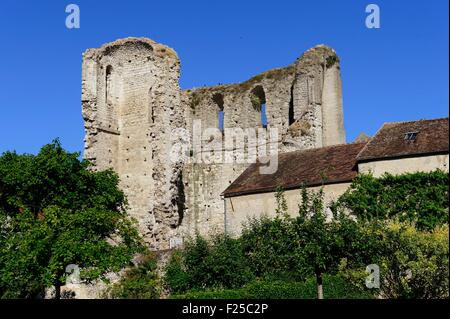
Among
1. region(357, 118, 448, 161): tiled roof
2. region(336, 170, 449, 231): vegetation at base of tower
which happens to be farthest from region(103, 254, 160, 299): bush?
region(357, 118, 448, 161): tiled roof

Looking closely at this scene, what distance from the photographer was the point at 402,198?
75.4 feet

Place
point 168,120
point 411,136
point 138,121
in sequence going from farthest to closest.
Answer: point 138,121 < point 168,120 < point 411,136

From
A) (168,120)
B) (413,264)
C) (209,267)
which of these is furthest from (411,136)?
(168,120)

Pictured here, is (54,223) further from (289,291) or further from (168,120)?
(168,120)

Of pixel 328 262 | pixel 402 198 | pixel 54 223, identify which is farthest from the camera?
pixel 402 198

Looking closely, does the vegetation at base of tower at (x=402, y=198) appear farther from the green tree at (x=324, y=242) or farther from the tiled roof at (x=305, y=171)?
the green tree at (x=324, y=242)

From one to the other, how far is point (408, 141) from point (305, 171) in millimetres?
4453

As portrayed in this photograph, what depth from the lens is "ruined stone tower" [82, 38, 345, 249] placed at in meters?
30.1

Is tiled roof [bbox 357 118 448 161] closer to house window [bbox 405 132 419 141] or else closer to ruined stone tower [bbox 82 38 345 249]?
house window [bbox 405 132 419 141]

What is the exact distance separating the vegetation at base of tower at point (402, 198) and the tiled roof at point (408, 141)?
77 cm

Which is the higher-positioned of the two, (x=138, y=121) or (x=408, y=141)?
(x=138, y=121)

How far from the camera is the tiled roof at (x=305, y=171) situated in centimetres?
2514
